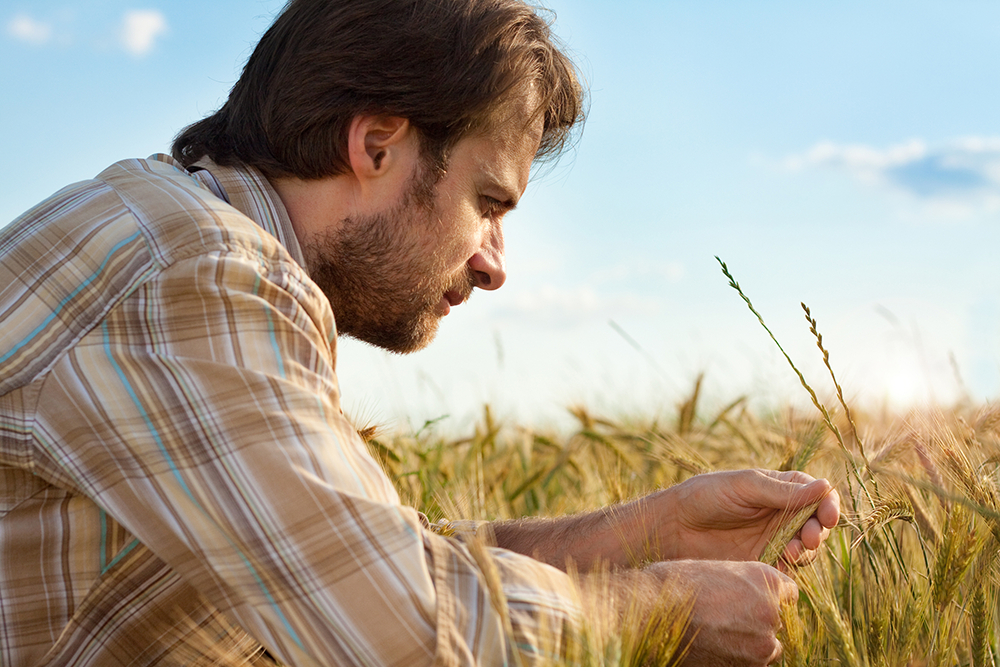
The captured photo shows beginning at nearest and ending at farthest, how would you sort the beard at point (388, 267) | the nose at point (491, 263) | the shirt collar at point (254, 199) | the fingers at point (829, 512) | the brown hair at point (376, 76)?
the fingers at point (829, 512) < the shirt collar at point (254, 199) < the beard at point (388, 267) < the brown hair at point (376, 76) < the nose at point (491, 263)

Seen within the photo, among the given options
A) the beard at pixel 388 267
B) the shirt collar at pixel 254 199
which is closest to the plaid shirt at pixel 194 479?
the shirt collar at pixel 254 199

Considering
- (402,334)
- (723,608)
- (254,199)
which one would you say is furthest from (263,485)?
(402,334)

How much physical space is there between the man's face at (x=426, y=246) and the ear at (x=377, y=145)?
2.4 inches

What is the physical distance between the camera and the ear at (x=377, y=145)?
1906 millimetres

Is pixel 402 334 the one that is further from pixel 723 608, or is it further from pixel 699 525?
pixel 723 608

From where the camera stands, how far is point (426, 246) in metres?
1.95

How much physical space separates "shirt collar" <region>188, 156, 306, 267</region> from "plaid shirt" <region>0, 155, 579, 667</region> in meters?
0.31

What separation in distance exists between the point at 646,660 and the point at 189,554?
22.9 inches

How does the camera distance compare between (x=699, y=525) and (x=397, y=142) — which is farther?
(x=397, y=142)

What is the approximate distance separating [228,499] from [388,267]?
103cm

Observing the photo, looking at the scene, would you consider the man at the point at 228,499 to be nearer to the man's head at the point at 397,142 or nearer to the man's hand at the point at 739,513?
the man's hand at the point at 739,513

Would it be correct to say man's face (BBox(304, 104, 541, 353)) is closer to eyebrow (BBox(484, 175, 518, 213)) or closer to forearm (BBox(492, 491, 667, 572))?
eyebrow (BBox(484, 175, 518, 213))

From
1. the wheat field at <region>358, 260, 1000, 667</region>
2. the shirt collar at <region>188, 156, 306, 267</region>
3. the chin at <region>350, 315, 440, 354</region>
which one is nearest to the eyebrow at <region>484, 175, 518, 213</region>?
the chin at <region>350, 315, 440, 354</region>

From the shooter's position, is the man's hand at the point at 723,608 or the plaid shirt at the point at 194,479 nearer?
the plaid shirt at the point at 194,479
